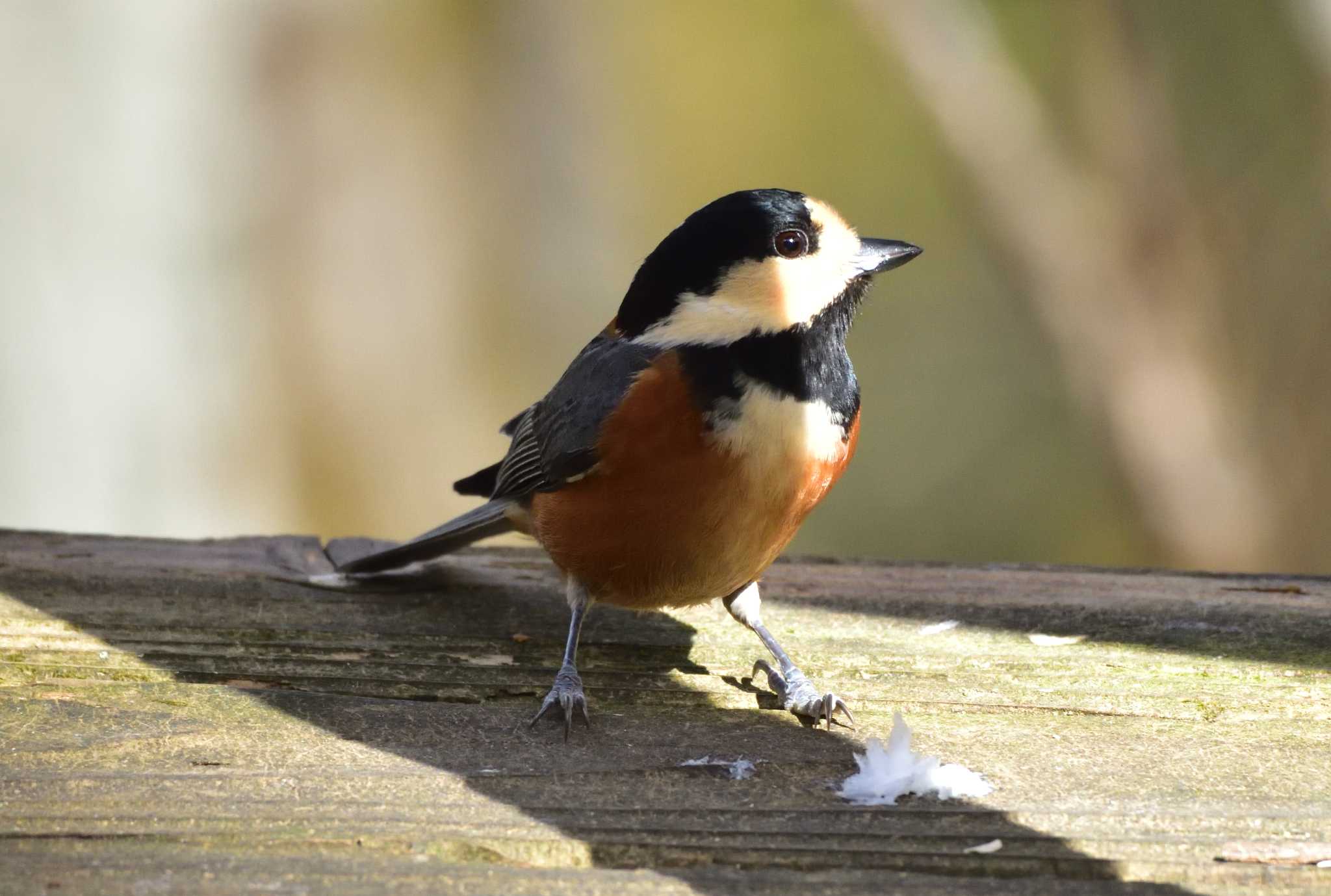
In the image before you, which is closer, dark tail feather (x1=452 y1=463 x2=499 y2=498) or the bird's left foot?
the bird's left foot

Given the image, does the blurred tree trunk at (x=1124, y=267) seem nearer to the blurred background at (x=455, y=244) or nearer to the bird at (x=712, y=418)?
the blurred background at (x=455, y=244)

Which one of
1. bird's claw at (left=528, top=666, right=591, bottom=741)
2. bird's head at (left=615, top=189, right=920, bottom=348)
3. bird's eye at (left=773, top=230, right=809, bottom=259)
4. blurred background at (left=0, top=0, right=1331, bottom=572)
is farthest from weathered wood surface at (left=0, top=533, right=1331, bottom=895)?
blurred background at (left=0, top=0, right=1331, bottom=572)

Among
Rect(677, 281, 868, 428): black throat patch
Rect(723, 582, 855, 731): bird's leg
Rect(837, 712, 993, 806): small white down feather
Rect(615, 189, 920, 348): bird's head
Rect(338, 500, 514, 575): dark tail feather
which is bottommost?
Rect(723, 582, 855, 731): bird's leg

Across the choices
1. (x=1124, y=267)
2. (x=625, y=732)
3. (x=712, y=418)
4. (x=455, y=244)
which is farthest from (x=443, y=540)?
(x=455, y=244)

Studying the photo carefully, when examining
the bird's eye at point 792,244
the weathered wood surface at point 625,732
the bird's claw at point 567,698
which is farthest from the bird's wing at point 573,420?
the bird's claw at point 567,698

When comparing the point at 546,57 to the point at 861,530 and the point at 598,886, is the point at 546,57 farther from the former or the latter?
the point at 598,886

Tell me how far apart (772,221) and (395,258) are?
634cm

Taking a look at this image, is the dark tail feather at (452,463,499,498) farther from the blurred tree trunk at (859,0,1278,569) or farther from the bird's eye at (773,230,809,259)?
the blurred tree trunk at (859,0,1278,569)

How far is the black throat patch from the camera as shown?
305 centimetres

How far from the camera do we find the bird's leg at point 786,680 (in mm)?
2488

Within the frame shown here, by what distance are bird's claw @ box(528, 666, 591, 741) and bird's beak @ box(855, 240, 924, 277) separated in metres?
1.27

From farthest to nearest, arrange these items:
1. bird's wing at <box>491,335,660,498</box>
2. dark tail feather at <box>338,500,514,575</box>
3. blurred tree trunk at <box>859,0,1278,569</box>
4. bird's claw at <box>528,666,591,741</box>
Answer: blurred tree trunk at <box>859,0,1278,569</box>, dark tail feather at <box>338,500,514,575</box>, bird's wing at <box>491,335,660,498</box>, bird's claw at <box>528,666,591,741</box>

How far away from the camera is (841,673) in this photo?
107 inches

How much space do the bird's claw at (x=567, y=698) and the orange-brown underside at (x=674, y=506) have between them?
1.48 feet
